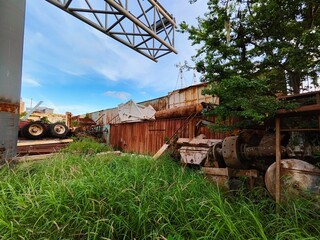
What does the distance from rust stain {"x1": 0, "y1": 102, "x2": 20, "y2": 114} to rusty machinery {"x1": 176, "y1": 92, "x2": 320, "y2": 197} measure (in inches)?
127

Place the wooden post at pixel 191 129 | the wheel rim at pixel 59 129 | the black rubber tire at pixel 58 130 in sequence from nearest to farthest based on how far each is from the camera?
the wooden post at pixel 191 129
the black rubber tire at pixel 58 130
the wheel rim at pixel 59 129

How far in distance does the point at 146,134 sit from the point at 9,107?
15.7ft

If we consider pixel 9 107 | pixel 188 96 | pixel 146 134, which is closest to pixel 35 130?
pixel 146 134

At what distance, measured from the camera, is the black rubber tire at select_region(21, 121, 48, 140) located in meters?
7.31

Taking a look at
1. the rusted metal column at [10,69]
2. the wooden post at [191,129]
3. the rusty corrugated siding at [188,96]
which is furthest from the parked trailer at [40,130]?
the wooden post at [191,129]

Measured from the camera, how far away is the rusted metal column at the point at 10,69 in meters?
2.45

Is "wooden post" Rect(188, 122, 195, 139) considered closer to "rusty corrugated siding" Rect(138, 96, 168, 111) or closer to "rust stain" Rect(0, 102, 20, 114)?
"rust stain" Rect(0, 102, 20, 114)

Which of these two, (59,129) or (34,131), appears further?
(59,129)

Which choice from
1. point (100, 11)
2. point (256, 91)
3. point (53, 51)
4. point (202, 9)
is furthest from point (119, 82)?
point (256, 91)

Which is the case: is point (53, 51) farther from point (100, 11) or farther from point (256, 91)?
point (256, 91)

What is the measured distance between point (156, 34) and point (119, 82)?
848 cm

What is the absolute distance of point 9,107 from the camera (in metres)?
2.53

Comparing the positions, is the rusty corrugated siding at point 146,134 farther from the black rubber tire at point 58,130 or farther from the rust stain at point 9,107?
the rust stain at point 9,107

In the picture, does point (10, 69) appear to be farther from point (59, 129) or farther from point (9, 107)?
point (59, 129)
